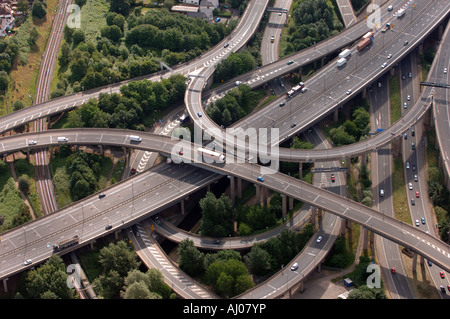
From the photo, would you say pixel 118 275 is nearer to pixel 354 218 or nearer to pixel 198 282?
pixel 198 282

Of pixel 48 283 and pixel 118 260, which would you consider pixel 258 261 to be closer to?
pixel 118 260

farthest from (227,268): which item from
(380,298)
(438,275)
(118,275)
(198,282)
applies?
(438,275)

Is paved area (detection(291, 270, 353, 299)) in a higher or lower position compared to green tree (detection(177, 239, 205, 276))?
lower

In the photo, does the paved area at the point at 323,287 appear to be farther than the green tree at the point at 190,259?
No

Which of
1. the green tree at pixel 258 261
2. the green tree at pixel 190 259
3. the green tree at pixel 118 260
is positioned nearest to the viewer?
the green tree at pixel 118 260

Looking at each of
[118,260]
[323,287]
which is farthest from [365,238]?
[118,260]

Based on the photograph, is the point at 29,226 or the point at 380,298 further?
the point at 29,226

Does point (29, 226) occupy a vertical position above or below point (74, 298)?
above

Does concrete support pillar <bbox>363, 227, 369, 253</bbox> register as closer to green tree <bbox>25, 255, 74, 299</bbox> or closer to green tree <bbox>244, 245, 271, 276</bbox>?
green tree <bbox>244, 245, 271, 276</bbox>

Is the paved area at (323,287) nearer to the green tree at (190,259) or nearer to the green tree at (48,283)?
the green tree at (190,259)

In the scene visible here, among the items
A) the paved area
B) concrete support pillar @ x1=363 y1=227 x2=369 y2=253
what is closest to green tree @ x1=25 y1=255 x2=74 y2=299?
the paved area

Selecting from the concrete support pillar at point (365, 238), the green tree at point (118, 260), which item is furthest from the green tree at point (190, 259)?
the concrete support pillar at point (365, 238)
